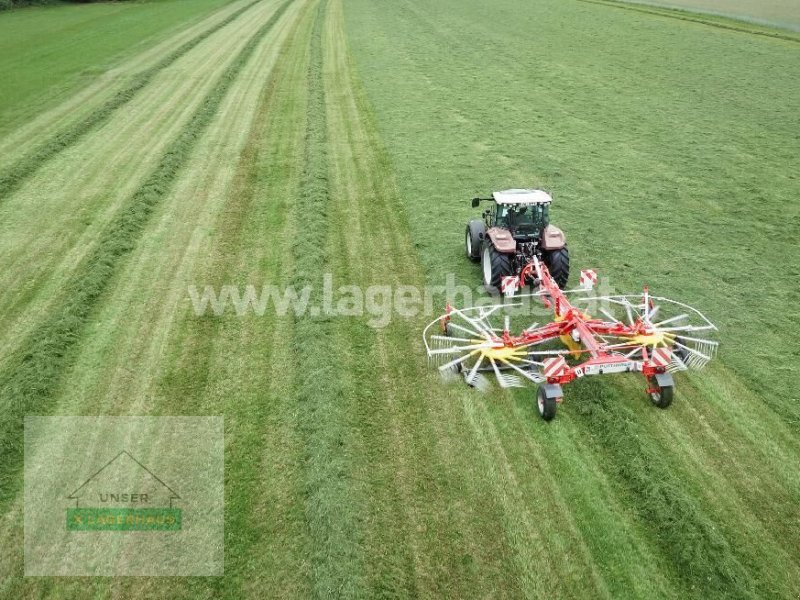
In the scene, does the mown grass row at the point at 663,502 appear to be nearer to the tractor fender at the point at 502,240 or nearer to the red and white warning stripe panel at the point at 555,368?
the red and white warning stripe panel at the point at 555,368

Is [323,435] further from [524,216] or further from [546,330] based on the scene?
[524,216]

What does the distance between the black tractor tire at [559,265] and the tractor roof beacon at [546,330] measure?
2cm

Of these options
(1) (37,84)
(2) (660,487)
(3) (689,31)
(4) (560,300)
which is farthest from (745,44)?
(1) (37,84)

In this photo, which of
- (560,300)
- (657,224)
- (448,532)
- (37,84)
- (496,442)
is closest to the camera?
(448,532)

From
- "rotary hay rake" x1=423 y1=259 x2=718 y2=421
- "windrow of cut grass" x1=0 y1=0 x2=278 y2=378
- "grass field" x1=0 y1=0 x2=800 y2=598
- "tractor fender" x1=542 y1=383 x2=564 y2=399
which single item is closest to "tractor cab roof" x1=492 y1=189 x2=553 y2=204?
→ "rotary hay rake" x1=423 y1=259 x2=718 y2=421

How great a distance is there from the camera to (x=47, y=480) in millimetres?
8312

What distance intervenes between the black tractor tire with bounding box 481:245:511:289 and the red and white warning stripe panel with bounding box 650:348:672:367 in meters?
3.58

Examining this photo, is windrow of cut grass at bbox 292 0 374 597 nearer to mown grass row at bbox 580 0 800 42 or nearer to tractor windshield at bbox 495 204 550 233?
tractor windshield at bbox 495 204 550 233

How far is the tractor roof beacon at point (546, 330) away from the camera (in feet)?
30.0

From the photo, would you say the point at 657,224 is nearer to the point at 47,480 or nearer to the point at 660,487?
the point at 660,487

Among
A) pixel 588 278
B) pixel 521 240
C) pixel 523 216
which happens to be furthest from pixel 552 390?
pixel 523 216

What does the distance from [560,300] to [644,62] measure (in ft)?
94.1

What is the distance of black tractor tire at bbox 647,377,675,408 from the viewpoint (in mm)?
9031

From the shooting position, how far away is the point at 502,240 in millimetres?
12094
